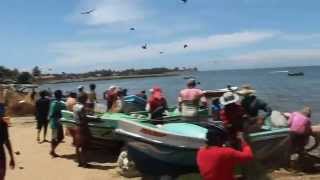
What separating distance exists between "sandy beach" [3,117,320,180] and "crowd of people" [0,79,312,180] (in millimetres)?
417

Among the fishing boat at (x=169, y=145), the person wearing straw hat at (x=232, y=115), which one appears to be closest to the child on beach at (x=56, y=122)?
the fishing boat at (x=169, y=145)

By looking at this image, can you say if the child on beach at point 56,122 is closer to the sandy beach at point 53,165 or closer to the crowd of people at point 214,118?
the crowd of people at point 214,118

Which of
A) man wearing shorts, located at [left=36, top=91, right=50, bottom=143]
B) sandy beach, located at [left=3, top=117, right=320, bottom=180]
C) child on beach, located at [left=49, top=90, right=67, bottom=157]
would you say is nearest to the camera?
sandy beach, located at [left=3, top=117, right=320, bottom=180]

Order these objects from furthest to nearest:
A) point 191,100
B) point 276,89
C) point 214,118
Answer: point 276,89 → point 214,118 → point 191,100

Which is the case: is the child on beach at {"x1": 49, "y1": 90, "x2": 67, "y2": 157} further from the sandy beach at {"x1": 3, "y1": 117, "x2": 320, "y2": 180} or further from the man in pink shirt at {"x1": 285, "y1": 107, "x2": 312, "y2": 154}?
the man in pink shirt at {"x1": 285, "y1": 107, "x2": 312, "y2": 154}

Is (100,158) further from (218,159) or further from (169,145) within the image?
(218,159)

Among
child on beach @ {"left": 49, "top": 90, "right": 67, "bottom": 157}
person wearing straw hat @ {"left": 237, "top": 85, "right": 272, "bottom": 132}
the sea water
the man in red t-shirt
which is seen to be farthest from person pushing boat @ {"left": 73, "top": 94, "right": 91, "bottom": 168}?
the sea water

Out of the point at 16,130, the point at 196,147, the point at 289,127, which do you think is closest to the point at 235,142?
the point at 196,147

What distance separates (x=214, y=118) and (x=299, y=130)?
2661mm

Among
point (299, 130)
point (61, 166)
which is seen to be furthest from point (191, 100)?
point (61, 166)

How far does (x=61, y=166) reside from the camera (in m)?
14.0

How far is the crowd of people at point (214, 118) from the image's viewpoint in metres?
6.66

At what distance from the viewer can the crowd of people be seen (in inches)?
262

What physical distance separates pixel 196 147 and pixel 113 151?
557 centimetres
